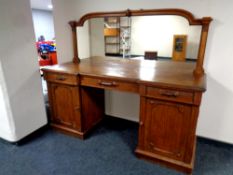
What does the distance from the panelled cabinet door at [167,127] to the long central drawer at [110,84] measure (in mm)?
183

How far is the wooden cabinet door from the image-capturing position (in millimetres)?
1918

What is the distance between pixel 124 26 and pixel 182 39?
2.26ft

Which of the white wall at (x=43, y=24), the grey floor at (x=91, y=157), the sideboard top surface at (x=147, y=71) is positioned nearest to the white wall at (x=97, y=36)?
the sideboard top surface at (x=147, y=71)

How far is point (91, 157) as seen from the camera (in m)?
1.76

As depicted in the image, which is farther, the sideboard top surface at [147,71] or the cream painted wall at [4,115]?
the cream painted wall at [4,115]

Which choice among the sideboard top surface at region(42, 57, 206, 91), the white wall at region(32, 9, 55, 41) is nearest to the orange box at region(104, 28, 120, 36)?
the sideboard top surface at region(42, 57, 206, 91)

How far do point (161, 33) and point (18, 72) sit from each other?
5.29 ft

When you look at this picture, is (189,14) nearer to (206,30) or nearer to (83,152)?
(206,30)

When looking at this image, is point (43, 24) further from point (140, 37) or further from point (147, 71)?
point (147, 71)

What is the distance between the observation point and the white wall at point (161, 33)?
1811 mm

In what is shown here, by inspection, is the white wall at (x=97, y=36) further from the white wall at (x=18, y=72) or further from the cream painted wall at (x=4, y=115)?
the cream painted wall at (x=4, y=115)

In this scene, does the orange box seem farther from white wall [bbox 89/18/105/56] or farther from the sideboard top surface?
the sideboard top surface

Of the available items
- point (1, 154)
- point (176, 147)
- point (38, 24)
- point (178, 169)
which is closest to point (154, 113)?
point (176, 147)

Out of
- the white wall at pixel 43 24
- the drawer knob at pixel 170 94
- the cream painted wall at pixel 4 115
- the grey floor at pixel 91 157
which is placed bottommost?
the grey floor at pixel 91 157
